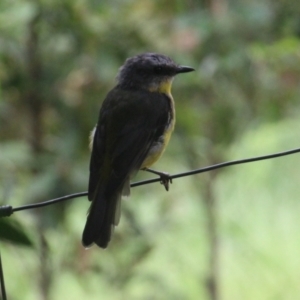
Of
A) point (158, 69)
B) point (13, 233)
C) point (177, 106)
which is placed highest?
point (177, 106)

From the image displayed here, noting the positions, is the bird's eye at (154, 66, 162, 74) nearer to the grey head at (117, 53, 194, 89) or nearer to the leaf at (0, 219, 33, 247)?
the grey head at (117, 53, 194, 89)

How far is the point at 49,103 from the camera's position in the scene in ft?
13.8

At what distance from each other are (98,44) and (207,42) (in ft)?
2.72

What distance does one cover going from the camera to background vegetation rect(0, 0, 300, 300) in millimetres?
3951

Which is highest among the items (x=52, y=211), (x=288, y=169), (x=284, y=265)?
(x=288, y=169)

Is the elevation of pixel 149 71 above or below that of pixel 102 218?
above

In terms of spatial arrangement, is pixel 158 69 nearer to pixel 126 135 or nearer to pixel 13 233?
pixel 126 135

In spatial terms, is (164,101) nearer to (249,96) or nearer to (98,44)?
(98,44)

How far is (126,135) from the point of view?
3.08 m

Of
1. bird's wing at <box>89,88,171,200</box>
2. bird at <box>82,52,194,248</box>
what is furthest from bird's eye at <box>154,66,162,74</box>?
bird's wing at <box>89,88,171,200</box>

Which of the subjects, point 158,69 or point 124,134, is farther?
point 158,69

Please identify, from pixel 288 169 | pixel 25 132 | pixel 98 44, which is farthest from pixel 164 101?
pixel 288 169

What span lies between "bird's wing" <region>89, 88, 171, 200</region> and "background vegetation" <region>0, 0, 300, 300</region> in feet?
2.21

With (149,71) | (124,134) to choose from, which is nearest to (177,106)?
(149,71)
